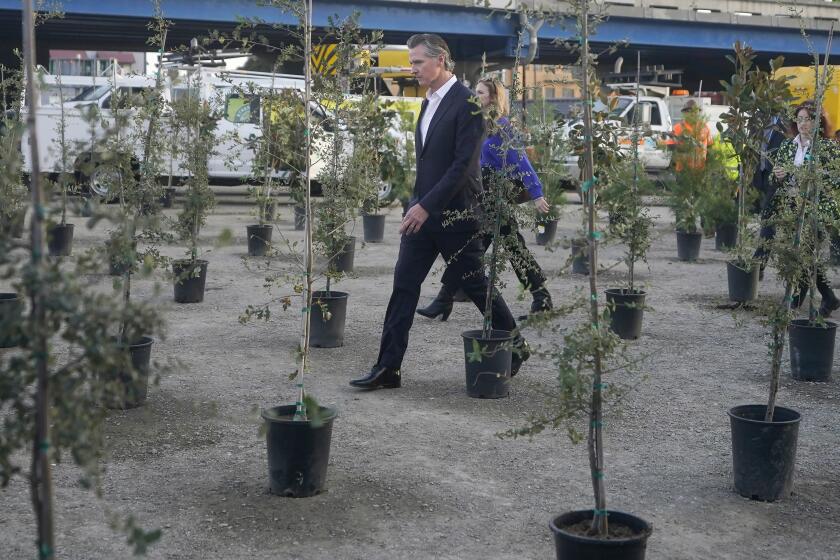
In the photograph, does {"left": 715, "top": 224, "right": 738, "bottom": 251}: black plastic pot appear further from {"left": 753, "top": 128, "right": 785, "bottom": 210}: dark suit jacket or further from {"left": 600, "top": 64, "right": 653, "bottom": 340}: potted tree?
{"left": 600, "top": 64, "right": 653, "bottom": 340}: potted tree

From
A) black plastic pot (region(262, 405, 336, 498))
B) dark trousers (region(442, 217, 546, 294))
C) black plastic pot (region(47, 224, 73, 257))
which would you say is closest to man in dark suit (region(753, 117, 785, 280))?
dark trousers (region(442, 217, 546, 294))

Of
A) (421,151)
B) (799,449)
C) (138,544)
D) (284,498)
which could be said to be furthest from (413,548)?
(421,151)

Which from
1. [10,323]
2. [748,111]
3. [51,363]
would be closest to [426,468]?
[51,363]

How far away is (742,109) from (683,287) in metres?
2.05

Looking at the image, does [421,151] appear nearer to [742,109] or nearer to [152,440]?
[152,440]

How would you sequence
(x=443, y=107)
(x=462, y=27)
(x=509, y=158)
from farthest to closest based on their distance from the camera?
1. (x=462, y=27)
2. (x=509, y=158)
3. (x=443, y=107)

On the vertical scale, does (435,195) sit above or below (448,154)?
below

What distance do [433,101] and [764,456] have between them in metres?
2.83

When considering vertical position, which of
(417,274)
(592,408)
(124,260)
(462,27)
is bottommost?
(592,408)

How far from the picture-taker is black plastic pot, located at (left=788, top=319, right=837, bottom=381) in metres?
6.96

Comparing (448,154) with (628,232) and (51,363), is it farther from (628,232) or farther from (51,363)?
(51,363)

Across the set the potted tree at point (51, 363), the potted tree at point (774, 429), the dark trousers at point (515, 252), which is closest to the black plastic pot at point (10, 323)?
the potted tree at point (51, 363)

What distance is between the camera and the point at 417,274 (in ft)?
20.7

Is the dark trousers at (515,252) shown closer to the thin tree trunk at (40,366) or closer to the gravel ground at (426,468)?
the gravel ground at (426,468)
